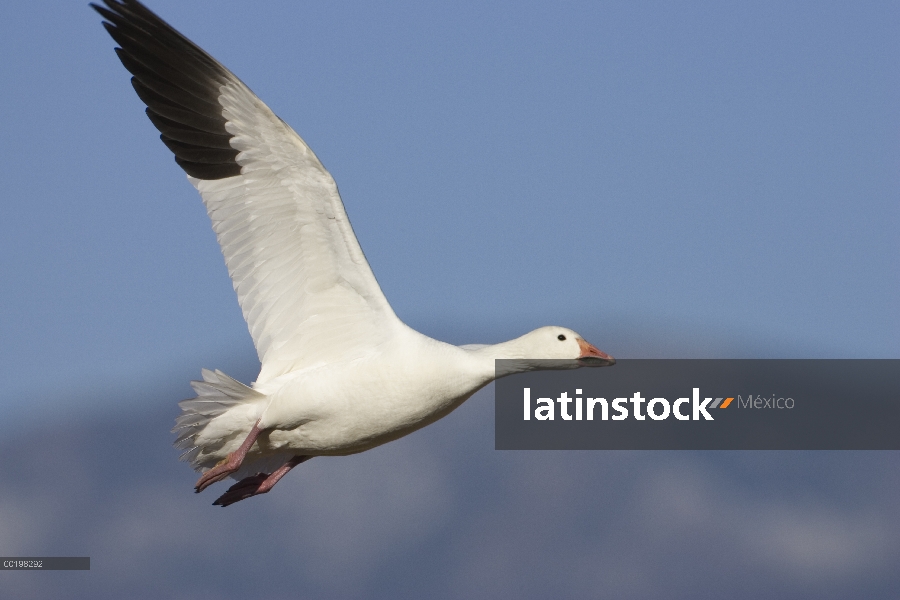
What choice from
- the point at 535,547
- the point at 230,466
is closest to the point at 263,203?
the point at 230,466

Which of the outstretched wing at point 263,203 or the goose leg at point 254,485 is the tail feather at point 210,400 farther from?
the goose leg at point 254,485

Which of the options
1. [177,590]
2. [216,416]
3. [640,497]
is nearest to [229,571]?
[177,590]


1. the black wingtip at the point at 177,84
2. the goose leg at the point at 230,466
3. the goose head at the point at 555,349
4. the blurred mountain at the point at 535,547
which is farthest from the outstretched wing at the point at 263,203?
the blurred mountain at the point at 535,547

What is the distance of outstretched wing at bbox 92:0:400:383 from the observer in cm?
970

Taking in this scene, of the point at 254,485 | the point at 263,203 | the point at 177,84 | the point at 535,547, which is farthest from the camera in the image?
the point at 535,547

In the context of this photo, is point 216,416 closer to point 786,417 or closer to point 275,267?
point 275,267

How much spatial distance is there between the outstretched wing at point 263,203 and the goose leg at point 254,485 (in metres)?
0.94

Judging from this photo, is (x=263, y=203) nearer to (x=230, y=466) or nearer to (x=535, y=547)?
(x=230, y=466)

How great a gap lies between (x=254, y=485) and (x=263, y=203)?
2314mm

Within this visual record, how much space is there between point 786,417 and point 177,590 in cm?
8898

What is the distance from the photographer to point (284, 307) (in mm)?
10109

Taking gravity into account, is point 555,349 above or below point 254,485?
above

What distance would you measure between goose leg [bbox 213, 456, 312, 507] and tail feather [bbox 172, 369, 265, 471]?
2.48 ft

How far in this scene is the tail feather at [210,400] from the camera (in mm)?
9820
